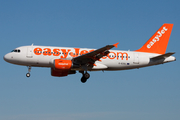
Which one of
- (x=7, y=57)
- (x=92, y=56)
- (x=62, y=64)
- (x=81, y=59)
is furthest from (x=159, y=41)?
(x=7, y=57)

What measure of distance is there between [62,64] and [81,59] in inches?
95.2

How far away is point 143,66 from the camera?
142 feet

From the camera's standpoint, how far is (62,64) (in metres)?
38.9

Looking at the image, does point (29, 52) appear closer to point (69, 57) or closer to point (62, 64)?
point (62, 64)

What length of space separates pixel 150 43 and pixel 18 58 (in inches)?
721

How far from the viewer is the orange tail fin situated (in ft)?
149

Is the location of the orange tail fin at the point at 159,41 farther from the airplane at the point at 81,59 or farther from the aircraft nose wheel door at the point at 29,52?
the aircraft nose wheel door at the point at 29,52

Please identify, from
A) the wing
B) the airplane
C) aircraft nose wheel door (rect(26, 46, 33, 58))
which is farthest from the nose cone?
the wing

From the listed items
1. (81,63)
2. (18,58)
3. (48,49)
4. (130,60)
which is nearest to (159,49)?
(130,60)

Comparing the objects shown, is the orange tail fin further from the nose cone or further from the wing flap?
the nose cone

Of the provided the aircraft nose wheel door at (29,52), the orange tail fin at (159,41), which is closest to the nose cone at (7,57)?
the aircraft nose wheel door at (29,52)

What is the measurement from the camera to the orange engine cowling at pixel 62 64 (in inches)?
1527

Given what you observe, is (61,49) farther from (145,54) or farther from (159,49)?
(159,49)

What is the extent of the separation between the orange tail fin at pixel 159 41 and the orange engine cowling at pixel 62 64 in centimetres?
1138
